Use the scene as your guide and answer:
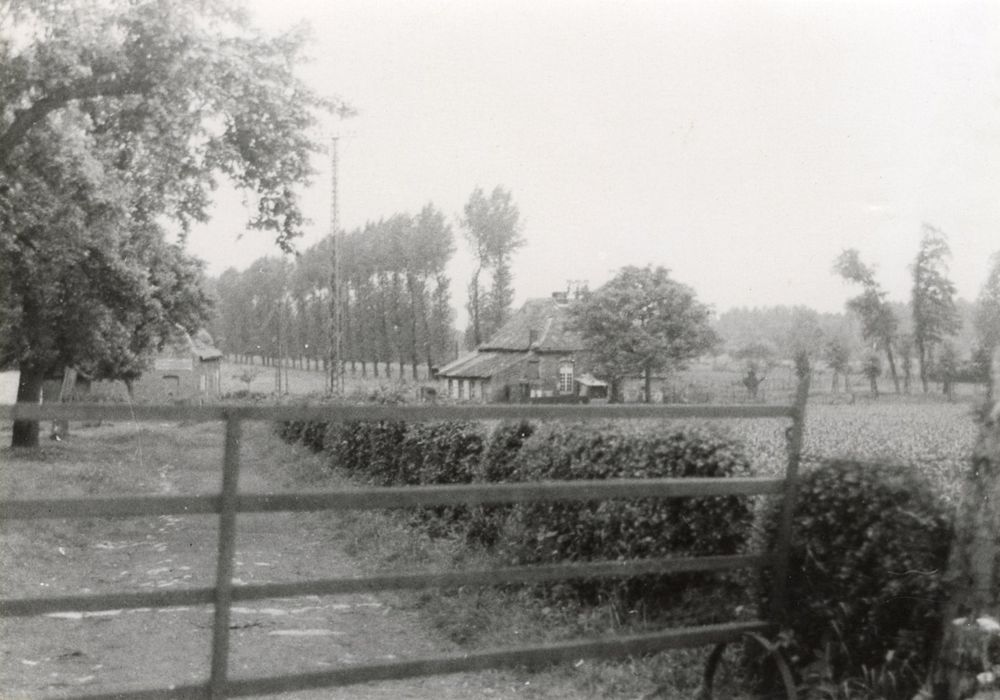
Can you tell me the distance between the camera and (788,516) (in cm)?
423

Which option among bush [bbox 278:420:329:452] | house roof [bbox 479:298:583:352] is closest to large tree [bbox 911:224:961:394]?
bush [bbox 278:420:329:452]

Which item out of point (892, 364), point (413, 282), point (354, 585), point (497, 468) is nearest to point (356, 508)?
point (354, 585)

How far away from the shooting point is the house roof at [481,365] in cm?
2408

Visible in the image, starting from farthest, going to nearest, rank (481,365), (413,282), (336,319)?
(336,319) < (413,282) < (481,365)

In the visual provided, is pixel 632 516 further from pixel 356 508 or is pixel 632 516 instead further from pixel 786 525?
pixel 356 508

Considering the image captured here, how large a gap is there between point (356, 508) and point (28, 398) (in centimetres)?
2489

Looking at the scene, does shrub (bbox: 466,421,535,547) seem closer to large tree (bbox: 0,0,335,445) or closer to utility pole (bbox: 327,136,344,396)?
large tree (bbox: 0,0,335,445)

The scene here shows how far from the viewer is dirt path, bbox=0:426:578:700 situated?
5262 mm

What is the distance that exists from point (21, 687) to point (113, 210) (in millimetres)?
9652

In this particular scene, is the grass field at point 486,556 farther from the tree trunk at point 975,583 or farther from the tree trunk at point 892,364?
the tree trunk at point 892,364

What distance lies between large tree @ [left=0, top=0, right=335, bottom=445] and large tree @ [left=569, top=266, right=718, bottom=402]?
1030cm

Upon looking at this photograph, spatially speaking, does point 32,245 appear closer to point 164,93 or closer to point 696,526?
point 164,93

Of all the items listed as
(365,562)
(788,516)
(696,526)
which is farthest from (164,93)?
(788,516)

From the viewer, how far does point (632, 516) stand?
602 cm
